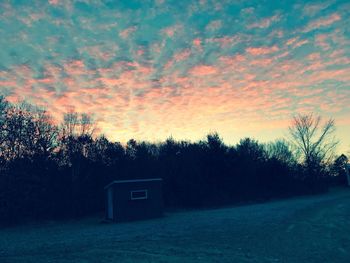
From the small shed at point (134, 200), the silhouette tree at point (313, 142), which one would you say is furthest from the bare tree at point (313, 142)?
the small shed at point (134, 200)

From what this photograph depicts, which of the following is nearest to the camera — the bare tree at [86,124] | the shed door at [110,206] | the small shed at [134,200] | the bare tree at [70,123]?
the small shed at [134,200]

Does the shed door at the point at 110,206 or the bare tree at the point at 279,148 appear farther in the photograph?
the bare tree at the point at 279,148

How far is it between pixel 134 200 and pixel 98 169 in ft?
34.2

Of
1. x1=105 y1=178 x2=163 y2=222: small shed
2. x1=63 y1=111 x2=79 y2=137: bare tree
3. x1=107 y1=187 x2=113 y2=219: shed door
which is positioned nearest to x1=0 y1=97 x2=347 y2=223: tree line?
x1=63 y1=111 x2=79 y2=137: bare tree

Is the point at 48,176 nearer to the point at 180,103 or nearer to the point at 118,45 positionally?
the point at 180,103

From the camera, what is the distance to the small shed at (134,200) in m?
21.1

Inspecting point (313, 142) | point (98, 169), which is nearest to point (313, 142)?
point (313, 142)

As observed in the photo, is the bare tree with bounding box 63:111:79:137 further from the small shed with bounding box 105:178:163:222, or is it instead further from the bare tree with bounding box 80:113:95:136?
the small shed with bounding box 105:178:163:222

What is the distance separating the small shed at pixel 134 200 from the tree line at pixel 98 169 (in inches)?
292

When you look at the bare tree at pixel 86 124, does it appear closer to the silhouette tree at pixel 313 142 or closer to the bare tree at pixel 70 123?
the bare tree at pixel 70 123

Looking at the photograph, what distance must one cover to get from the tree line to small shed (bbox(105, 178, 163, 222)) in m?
7.41

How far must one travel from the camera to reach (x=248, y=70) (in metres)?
18.8

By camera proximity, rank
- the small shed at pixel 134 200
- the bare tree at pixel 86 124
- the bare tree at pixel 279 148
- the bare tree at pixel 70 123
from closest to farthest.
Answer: the small shed at pixel 134 200, the bare tree at pixel 70 123, the bare tree at pixel 86 124, the bare tree at pixel 279 148

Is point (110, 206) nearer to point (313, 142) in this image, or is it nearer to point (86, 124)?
point (86, 124)
